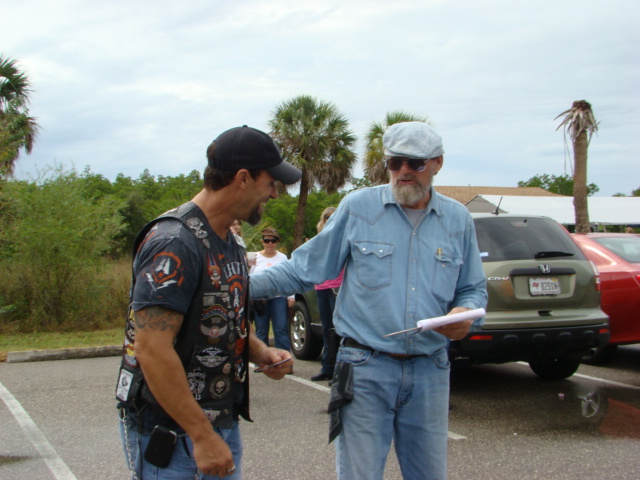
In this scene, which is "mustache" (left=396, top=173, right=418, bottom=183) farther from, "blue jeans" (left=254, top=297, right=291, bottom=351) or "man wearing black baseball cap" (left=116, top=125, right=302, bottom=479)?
"blue jeans" (left=254, top=297, right=291, bottom=351)

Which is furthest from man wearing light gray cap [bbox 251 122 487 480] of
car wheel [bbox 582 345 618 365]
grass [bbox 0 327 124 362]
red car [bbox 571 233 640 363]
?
grass [bbox 0 327 124 362]

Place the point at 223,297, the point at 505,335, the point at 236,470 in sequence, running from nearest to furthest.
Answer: the point at 223,297 → the point at 236,470 → the point at 505,335

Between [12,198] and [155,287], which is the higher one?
[12,198]

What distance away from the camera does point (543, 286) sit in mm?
6121

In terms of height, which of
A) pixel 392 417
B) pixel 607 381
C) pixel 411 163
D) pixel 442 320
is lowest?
pixel 607 381

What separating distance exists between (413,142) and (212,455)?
146cm

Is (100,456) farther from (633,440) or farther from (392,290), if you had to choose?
(633,440)

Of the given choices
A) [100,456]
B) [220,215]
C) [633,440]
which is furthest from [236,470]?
[633,440]

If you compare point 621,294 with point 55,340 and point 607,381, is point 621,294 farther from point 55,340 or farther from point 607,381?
point 55,340

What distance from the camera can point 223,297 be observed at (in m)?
2.00

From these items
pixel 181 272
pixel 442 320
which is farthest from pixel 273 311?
pixel 181 272

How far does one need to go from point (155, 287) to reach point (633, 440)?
4543mm

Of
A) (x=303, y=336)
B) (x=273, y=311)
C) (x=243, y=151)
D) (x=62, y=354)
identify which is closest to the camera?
(x=243, y=151)

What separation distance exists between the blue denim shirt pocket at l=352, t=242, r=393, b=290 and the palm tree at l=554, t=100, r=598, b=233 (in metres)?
15.4
